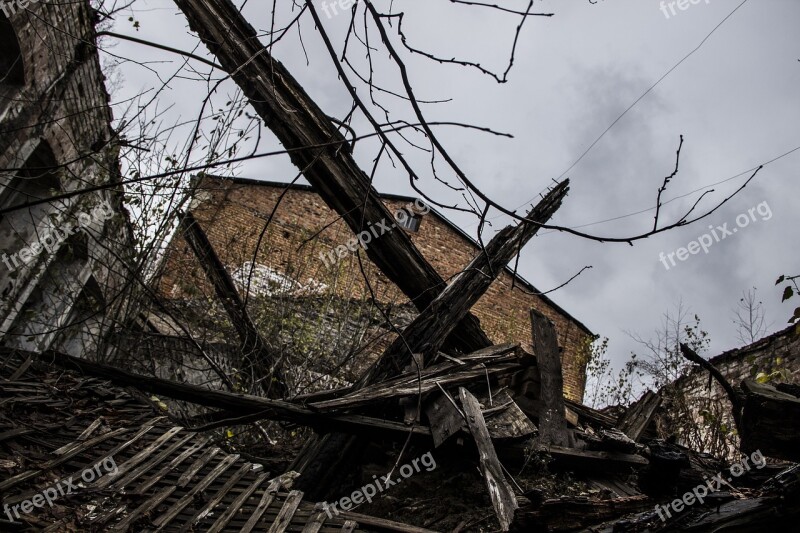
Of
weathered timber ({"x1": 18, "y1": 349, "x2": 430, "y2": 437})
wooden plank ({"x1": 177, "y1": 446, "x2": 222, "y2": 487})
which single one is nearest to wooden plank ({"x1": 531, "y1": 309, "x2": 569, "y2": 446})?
weathered timber ({"x1": 18, "y1": 349, "x2": 430, "y2": 437})

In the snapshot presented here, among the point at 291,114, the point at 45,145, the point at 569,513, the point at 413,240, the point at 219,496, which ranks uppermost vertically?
the point at 45,145

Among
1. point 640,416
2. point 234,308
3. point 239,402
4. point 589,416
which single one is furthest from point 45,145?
point 640,416

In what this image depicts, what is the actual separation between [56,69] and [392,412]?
18.4 feet

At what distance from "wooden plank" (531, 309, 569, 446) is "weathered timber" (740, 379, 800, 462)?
3072 mm

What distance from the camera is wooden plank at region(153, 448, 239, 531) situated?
2.86 metres

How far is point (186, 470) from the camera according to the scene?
3.46m

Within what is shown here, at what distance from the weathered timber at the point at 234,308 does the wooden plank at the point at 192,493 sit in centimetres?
360

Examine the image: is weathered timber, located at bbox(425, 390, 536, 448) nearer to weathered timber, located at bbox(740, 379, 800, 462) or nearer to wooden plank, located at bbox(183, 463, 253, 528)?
wooden plank, located at bbox(183, 463, 253, 528)

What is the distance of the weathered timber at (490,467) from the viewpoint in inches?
131

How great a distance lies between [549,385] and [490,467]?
1870mm

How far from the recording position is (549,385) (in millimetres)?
5512

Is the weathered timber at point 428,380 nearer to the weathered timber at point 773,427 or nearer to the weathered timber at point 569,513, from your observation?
the weathered timber at point 569,513

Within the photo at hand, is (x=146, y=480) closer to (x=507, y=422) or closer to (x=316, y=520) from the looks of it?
(x=316, y=520)

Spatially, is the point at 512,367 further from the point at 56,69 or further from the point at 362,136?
the point at 56,69
